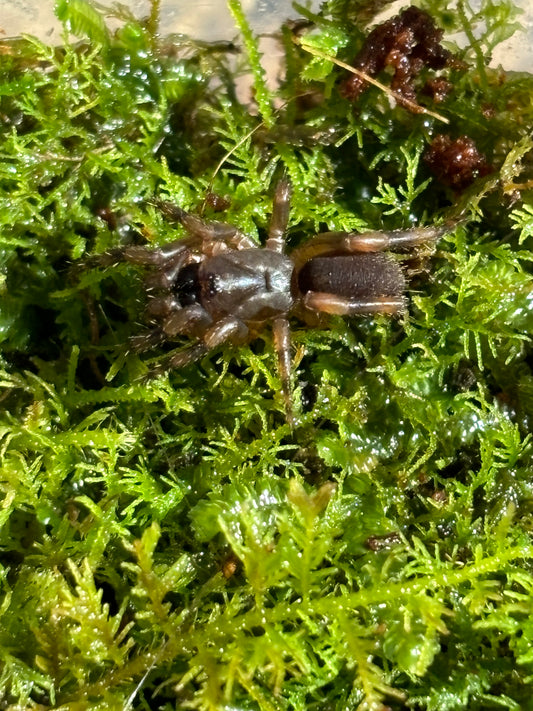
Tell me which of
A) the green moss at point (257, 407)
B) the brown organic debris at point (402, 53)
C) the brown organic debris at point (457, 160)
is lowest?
the green moss at point (257, 407)

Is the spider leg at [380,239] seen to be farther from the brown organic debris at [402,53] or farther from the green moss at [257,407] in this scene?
the brown organic debris at [402,53]

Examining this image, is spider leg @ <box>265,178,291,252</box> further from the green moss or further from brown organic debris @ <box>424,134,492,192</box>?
brown organic debris @ <box>424,134,492,192</box>

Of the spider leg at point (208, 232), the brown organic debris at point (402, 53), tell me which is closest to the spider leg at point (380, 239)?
the spider leg at point (208, 232)

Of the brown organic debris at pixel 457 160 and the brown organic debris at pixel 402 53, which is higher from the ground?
the brown organic debris at pixel 402 53

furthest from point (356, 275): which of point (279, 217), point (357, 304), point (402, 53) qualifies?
point (402, 53)

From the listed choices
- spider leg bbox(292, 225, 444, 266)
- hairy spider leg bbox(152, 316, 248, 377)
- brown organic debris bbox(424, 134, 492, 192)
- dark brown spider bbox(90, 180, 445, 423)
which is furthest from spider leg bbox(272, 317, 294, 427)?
brown organic debris bbox(424, 134, 492, 192)

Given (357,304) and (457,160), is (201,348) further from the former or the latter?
(457,160)

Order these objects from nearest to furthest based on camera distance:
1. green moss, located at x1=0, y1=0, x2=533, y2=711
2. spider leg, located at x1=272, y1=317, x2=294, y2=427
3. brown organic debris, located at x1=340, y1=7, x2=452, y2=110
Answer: green moss, located at x1=0, y1=0, x2=533, y2=711 → spider leg, located at x1=272, y1=317, x2=294, y2=427 → brown organic debris, located at x1=340, y1=7, x2=452, y2=110
